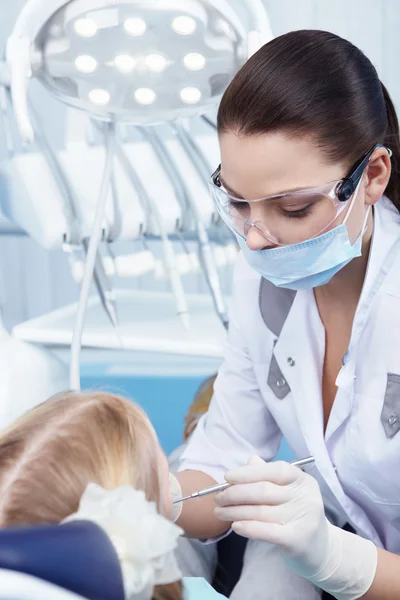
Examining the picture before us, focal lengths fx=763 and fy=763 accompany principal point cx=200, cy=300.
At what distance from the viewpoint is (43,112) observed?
11.2ft

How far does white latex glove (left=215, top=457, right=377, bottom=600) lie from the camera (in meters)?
0.96

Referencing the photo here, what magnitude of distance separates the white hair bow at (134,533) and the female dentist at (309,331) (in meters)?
0.32

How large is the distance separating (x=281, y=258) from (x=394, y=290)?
0.19 m

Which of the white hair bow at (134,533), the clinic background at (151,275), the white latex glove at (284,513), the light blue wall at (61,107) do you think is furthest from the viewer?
the light blue wall at (61,107)

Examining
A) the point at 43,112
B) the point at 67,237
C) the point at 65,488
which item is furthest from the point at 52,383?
the point at 43,112

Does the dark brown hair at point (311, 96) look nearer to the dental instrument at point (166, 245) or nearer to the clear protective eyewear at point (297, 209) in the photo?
the clear protective eyewear at point (297, 209)

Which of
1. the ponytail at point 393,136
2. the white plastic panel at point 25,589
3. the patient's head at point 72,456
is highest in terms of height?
the ponytail at point 393,136

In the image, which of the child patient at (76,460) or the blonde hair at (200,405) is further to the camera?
the blonde hair at (200,405)

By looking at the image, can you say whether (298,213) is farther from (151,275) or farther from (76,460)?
(151,275)

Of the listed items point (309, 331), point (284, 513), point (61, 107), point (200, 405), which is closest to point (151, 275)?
point (61, 107)

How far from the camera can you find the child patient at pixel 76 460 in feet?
2.24

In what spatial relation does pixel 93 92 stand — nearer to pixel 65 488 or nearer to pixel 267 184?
pixel 267 184

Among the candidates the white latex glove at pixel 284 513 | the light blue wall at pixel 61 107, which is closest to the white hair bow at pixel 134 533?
the white latex glove at pixel 284 513

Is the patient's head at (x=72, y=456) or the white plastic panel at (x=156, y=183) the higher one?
the patient's head at (x=72, y=456)
